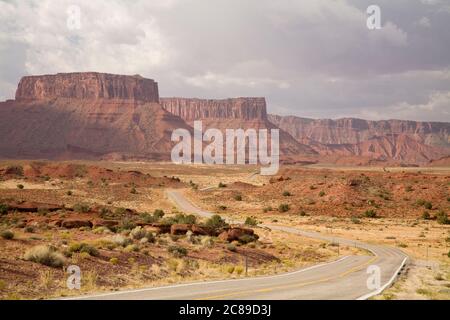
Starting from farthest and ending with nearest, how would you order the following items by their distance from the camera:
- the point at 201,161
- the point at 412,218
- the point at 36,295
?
1. the point at 201,161
2. the point at 412,218
3. the point at 36,295

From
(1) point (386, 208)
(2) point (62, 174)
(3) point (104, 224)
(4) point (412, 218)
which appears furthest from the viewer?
(2) point (62, 174)

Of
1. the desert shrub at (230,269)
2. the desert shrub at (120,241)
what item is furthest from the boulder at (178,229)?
the desert shrub at (230,269)

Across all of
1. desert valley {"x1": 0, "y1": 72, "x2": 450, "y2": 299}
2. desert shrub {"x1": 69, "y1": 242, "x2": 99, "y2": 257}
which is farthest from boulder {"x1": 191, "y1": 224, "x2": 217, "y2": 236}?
desert shrub {"x1": 69, "y1": 242, "x2": 99, "y2": 257}

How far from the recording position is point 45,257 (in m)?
18.1

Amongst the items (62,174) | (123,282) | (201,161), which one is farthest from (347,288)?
(201,161)

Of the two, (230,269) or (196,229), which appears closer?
(230,269)

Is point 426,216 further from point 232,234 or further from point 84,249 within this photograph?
point 84,249

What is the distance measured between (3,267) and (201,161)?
590 feet

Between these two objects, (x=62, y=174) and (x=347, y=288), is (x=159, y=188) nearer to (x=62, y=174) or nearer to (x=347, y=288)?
(x=62, y=174)

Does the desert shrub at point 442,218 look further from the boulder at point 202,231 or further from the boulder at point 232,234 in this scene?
the boulder at point 202,231

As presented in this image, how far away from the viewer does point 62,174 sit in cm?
8725

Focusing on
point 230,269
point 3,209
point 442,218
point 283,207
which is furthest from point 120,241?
point 442,218

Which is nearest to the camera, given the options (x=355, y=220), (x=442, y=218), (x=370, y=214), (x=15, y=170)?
(x=442, y=218)

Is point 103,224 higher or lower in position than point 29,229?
lower
